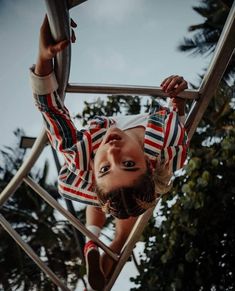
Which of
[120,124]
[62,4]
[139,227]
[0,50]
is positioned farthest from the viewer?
[0,50]

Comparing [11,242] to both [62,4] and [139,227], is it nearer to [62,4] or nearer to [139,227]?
[139,227]

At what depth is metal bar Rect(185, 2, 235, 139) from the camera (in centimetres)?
109

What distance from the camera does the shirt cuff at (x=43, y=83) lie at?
110 centimetres

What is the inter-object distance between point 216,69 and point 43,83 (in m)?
0.45

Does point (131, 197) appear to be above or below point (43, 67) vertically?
below

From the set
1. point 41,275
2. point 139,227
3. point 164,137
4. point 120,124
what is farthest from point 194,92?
point 41,275

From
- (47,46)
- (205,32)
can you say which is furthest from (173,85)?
(205,32)

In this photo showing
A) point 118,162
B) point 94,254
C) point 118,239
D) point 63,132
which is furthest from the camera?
point 118,239

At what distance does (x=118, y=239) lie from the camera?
178cm

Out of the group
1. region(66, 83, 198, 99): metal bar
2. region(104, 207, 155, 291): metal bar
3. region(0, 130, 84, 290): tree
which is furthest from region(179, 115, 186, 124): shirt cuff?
region(0, 130, 84, 290): tree

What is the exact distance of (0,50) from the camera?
2484mm

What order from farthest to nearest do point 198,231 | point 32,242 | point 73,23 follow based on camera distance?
point 32,242, point 198,231, point 73,23

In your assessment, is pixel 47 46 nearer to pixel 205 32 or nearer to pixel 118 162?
pixel 118 162

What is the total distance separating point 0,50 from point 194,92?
1511mm
